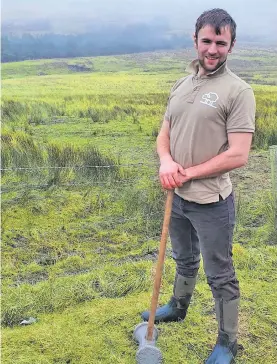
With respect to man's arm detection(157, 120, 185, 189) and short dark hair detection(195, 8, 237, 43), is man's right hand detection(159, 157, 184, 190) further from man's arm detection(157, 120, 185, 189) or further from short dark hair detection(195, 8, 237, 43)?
short dark hair detection(195, 8, 237, 43)

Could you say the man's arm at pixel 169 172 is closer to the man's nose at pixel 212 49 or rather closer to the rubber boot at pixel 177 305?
the man's nose at pixel 212 49

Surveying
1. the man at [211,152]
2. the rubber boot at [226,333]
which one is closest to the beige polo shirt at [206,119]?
the man at [211,152]

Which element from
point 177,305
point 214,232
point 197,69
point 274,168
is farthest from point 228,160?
point 274,168

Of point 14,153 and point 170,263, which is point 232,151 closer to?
point 170,263

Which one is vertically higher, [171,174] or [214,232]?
[171,174]

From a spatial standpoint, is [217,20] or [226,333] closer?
[217,20]

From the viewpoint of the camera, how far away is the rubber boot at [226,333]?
232 centimetres

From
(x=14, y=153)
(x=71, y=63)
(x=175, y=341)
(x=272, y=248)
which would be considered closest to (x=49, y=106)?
(x=14, y=153)

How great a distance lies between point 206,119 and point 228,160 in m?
0.22

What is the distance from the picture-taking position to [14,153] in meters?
6.23

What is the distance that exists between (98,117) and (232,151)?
10656mm

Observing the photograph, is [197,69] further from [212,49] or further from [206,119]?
[206,119]

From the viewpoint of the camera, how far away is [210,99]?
6.44 feet

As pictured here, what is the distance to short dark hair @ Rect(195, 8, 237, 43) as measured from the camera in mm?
1927
